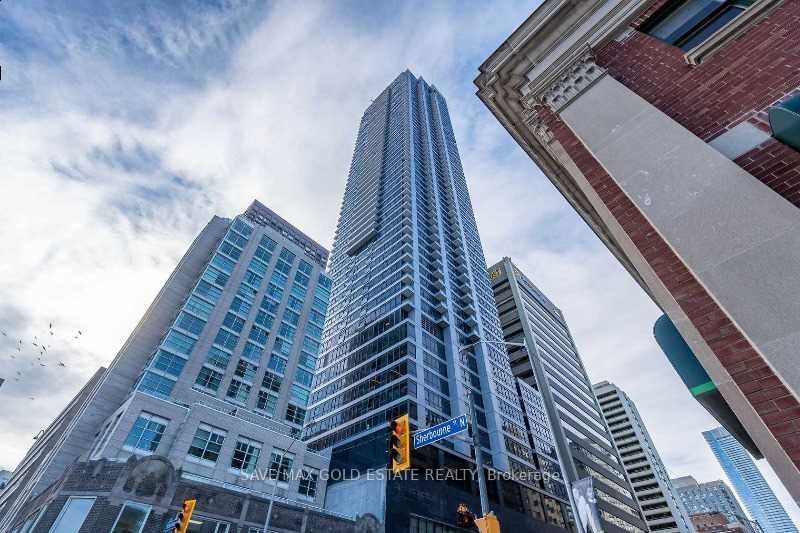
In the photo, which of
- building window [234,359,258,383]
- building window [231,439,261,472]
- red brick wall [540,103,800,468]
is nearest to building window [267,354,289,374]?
building window [234,359,258,383]

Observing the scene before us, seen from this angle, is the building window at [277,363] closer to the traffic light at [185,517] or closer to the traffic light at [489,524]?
the traffic light at [185,517]

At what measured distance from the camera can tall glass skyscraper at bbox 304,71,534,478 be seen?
60531 millimetres

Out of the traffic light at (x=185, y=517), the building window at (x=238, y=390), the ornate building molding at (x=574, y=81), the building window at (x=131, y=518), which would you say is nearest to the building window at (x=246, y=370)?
the building window at (x=238, y=390)

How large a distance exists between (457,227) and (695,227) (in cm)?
9860

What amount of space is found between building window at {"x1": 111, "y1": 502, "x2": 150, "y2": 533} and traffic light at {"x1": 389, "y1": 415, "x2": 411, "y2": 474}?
2322 cm

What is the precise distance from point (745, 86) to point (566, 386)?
105m

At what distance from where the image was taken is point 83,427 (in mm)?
37812

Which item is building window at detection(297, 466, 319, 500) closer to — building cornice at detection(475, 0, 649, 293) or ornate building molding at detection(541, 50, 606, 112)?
building cornice at detection(475, 0, 649, 293)

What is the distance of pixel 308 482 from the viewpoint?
39.8m

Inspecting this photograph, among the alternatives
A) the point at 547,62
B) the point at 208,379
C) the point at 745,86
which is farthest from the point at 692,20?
the point at 208,379

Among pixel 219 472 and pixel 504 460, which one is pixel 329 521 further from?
pixel 504 460

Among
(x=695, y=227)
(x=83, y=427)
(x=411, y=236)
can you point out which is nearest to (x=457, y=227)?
(x=411, y=236)

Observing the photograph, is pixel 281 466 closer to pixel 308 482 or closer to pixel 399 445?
pixel 308 482

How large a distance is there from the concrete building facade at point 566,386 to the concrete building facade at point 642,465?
2169 centimetres
